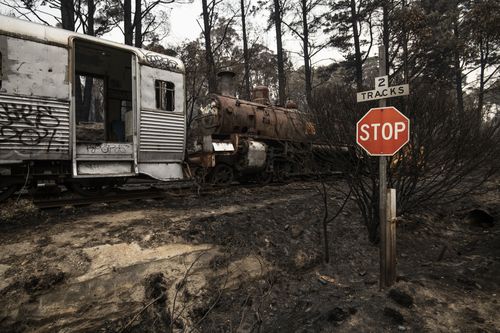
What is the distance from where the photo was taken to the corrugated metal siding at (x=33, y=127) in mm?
4602

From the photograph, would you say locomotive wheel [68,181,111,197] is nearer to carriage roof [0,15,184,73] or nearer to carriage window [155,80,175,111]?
carriage window [155,80,175,111]

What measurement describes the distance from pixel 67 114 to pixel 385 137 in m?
5.10

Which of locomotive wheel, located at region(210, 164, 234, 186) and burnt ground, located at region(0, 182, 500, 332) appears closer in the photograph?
burnt ground, located at region(0, 182, 500, 332)

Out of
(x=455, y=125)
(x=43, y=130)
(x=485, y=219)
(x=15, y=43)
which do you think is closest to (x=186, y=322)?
(x=43, y=130)

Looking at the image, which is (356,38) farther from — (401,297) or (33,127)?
(33,127)

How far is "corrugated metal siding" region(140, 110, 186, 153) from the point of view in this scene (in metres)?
6.29

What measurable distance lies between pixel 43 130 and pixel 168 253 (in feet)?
9.85

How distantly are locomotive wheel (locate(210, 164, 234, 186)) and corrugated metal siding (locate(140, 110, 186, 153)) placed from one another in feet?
5.65

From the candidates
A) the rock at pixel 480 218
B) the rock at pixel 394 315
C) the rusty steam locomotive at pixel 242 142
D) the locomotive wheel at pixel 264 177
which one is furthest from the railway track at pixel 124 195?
the rock at pixel 480 218

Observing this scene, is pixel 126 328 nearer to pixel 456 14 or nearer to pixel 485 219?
pixel 485 219

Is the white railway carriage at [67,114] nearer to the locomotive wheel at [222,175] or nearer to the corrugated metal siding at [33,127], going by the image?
the corrugated metal siding at [33,127]

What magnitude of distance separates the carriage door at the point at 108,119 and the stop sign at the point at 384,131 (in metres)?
4.44

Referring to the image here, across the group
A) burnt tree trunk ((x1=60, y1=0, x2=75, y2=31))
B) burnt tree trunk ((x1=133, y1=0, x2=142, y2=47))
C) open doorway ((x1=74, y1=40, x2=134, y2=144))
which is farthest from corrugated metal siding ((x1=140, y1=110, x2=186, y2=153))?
burnt tree trunk ((x1=60, y1=0, x2=75, y2=31))

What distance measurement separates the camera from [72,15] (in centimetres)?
1599
